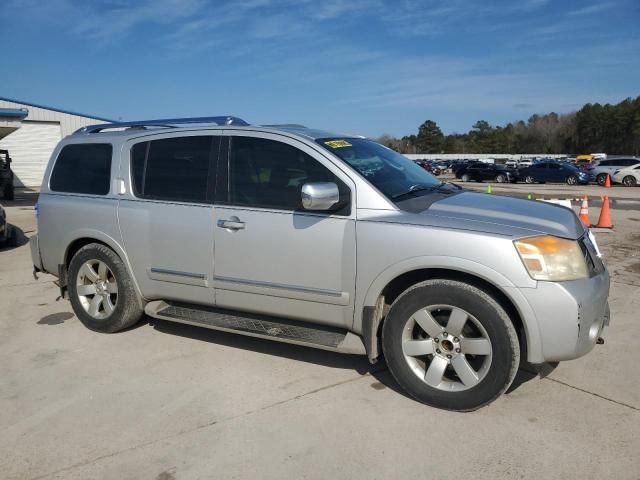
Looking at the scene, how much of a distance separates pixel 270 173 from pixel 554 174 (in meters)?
32.3

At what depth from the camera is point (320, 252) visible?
3.72 metres

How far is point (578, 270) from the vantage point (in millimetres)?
3254

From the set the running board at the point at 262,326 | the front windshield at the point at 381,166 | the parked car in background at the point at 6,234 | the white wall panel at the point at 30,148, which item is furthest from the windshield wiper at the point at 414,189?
the white wall panel at the point at 30,148

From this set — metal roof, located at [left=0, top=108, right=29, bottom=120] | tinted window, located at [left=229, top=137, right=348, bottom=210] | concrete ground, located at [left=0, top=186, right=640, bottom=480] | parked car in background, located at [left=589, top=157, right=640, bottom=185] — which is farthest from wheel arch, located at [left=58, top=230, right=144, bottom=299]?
parked car in background, located at [left=589, top=157, right=640, bottom=185]

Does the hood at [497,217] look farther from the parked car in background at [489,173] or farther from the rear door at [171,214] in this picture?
the parked car in background at [489,173]

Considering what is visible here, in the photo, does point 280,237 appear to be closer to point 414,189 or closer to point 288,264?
point 288,264

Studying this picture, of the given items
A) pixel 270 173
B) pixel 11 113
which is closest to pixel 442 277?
pixel 270 173

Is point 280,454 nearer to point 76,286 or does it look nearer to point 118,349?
point 118,349

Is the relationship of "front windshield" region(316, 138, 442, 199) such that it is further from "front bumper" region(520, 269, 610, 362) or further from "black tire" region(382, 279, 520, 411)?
"front bumper" region(520, 269, 610, 362)

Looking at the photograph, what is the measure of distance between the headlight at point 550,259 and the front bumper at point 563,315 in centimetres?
5

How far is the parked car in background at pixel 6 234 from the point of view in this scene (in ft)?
31.5

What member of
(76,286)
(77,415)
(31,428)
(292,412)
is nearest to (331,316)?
(292,412)

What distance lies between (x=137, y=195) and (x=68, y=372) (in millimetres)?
1513

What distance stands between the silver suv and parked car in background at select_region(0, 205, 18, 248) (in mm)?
5253
